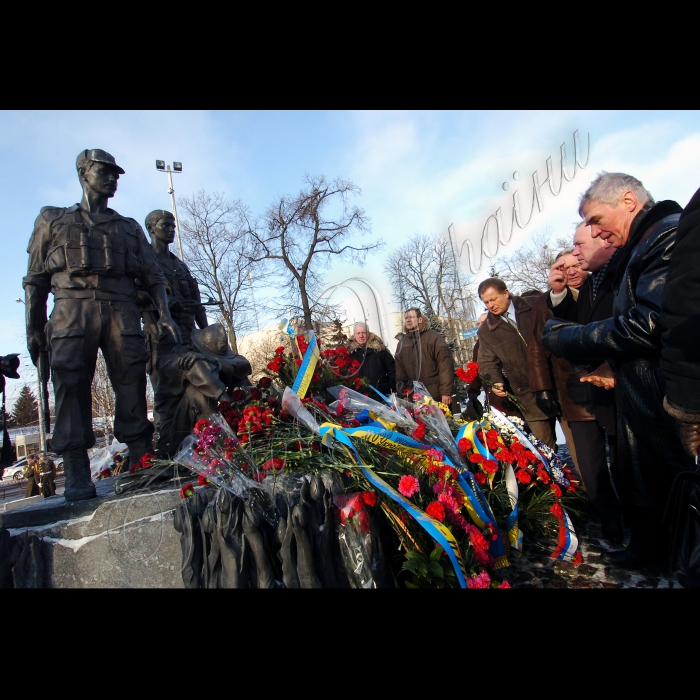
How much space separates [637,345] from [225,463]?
198 cm

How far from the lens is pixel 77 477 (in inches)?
125

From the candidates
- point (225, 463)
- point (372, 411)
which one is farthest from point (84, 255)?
point (372, 411)

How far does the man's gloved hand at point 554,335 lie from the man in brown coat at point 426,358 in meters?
2.19

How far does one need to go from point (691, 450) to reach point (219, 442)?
6.99 ft

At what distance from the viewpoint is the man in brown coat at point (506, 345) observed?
4215 millimetres

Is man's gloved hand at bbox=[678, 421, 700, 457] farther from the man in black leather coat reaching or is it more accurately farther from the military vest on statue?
the military vest on statue

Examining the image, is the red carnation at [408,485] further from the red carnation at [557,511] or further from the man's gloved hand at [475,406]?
the man's gloved hand at [475,406]

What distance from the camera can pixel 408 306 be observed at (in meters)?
4.83

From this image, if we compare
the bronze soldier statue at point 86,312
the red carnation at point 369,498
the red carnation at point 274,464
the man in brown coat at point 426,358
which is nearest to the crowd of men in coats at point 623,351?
the man in brown coat at point 426,358

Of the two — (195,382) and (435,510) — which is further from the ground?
(195,382)

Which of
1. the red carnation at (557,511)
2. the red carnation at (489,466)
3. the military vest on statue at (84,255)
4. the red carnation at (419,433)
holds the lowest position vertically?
the red carnation at (557,511)

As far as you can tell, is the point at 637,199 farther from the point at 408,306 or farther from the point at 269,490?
the point at 408,306

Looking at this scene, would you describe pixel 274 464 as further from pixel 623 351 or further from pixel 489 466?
pixel 623 351
